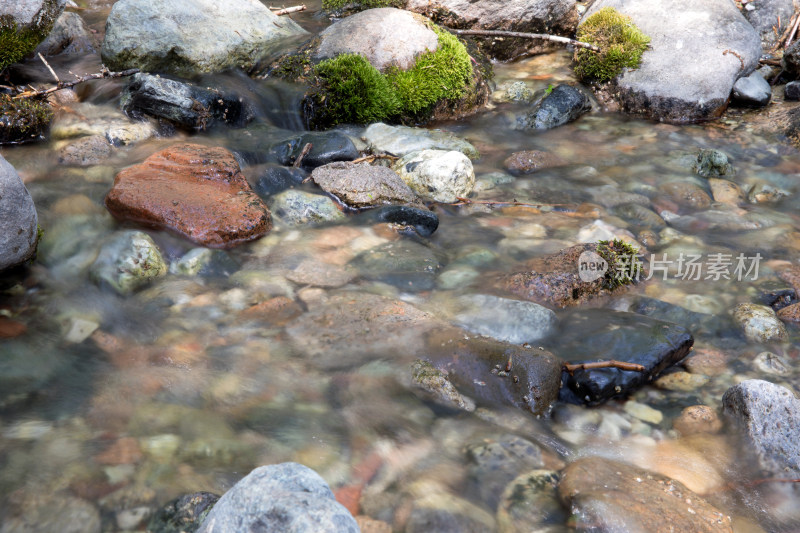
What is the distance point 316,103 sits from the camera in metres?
6.85

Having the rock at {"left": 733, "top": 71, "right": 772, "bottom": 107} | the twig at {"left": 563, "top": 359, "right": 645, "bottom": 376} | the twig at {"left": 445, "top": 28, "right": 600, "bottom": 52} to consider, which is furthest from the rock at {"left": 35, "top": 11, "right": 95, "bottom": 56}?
the rock at {"left": 733, "top": 71, "right": 772, "bottom": 107}

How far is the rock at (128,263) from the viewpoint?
4.20 meters

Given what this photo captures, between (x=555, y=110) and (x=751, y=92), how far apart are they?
2489mm

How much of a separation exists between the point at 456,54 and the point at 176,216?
4.38 m

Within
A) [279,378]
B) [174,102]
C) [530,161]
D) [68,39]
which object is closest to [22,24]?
[68,39]

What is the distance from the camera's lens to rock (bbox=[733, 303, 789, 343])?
4.11m

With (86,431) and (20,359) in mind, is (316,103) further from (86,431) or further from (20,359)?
(86,431)

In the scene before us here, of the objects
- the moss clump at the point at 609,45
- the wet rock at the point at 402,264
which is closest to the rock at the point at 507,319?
the wet rock at the point at 402,264

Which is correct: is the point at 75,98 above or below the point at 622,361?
above

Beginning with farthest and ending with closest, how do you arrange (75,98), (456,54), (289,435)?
(456,54) → (75,98) → (289,435)

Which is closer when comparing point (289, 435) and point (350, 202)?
point (289, 435)

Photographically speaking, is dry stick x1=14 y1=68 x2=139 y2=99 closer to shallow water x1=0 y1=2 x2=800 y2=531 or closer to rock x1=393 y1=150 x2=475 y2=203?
shallow water x1=0 y1=2 x2=800 y2=531

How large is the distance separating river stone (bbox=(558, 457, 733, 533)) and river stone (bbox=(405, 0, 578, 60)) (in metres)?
Answer: 7.24

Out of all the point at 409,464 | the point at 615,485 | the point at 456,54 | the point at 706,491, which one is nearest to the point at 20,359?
the point at 409,464
